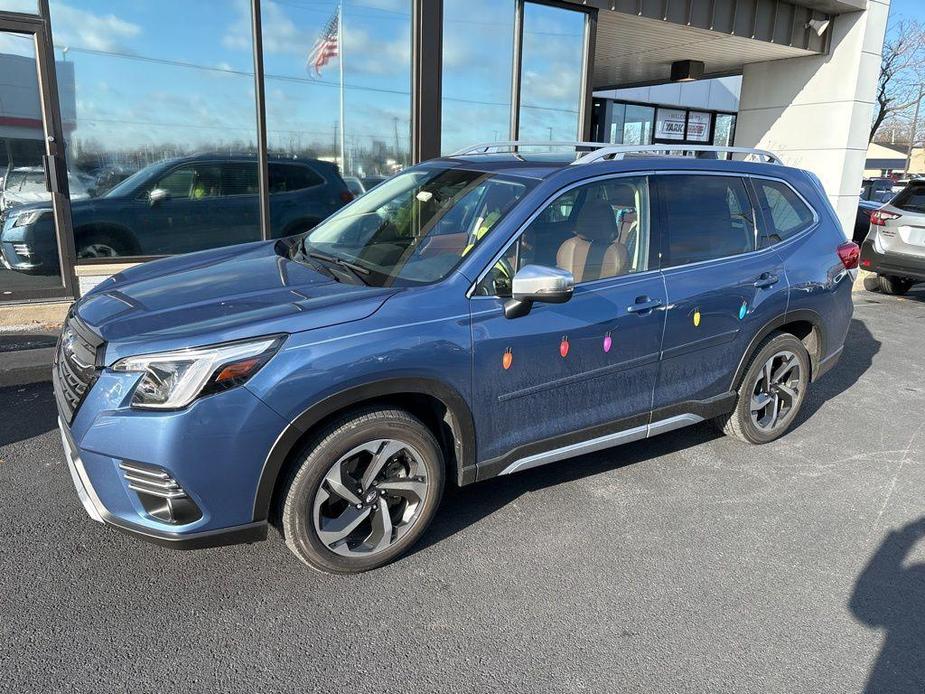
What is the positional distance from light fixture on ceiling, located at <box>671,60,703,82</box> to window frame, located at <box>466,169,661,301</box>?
11472 millimetres

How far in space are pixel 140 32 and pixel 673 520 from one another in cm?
711

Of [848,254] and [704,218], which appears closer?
[704,218]

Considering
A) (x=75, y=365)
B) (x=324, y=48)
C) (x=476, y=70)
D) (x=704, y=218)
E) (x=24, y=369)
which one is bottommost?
(x=24, y=369)

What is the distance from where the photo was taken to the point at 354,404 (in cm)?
291

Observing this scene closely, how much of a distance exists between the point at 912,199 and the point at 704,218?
290 inches

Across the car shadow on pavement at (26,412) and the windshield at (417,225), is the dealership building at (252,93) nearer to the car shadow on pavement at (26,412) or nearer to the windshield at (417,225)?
the car shadow on pavement at (26,412)

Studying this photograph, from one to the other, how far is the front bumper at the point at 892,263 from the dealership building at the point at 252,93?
3967mm

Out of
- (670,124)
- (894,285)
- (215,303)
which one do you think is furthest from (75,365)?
(670,124)

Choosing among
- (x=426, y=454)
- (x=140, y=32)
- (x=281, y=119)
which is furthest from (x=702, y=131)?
(x=426, y=454)

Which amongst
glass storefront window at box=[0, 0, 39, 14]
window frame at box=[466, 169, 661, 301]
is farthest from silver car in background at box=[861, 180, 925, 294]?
glass storefront window at box=[0, 0, 39, 14]

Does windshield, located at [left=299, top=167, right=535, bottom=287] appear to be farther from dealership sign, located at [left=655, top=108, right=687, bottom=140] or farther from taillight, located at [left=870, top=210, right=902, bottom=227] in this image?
dealership sign, located at [left=655, top=108, right=687, bottom=140]

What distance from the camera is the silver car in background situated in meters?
9.27

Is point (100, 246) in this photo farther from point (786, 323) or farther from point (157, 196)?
point (786, 323)

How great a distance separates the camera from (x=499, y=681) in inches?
98.1
